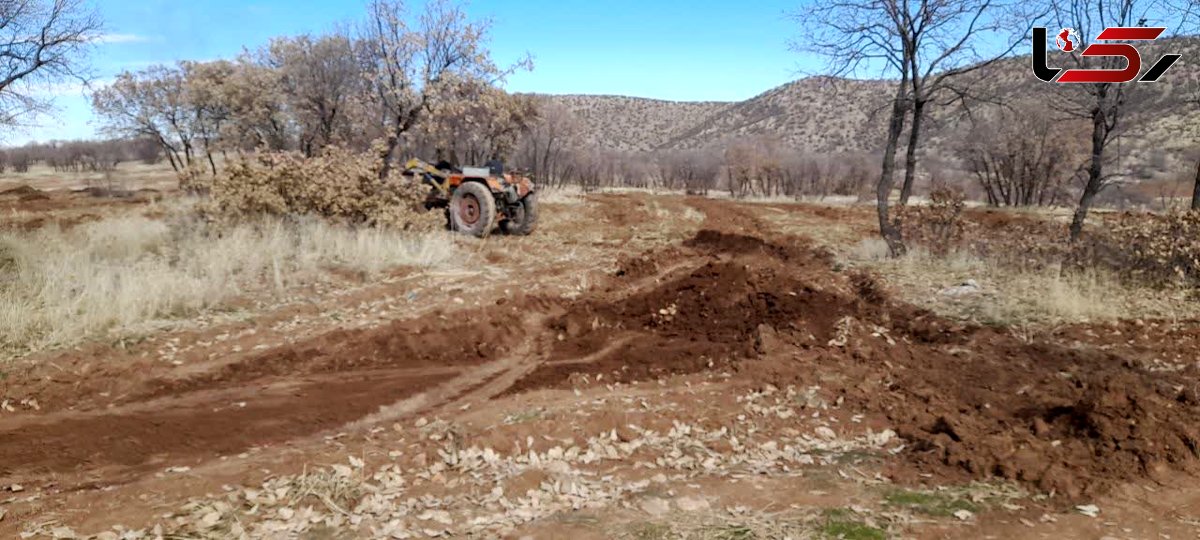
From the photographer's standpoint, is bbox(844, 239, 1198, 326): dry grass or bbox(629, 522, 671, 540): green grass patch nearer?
bbox(629, 522, 671, 540): green grass patch

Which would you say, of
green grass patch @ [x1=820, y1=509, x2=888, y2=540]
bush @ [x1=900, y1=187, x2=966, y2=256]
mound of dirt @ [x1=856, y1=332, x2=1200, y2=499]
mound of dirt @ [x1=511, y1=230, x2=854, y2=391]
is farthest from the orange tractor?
green grass patch @ [x1=820, y1=509, x2=888, y2=540]

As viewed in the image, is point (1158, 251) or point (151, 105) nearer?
point (1158, 251)

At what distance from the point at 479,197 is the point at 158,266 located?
6598mm

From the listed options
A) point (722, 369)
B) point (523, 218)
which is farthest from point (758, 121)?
Result: point (722, 369)

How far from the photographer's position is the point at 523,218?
16.0 m

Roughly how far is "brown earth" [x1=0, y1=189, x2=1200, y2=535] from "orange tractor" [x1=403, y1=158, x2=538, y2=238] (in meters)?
5.19

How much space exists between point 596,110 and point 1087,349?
3515 inches

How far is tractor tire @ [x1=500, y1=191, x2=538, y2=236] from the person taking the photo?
15.9m

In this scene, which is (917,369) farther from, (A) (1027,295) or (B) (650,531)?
(B) (650,531)

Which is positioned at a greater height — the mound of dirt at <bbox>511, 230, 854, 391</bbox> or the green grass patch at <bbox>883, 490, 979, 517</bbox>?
the mound of dirt at <bbox>511, 230, 854, 391</bbox>

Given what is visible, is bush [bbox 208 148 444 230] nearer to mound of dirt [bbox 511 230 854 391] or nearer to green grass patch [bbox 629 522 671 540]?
mound of dirt [bbox 511 230 854 391]

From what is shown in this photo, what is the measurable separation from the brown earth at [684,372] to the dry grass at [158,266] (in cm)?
91

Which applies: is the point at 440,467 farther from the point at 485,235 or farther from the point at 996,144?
the point at 996,144

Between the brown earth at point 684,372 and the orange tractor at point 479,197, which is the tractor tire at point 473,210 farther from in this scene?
the brown earth at point 684,372
